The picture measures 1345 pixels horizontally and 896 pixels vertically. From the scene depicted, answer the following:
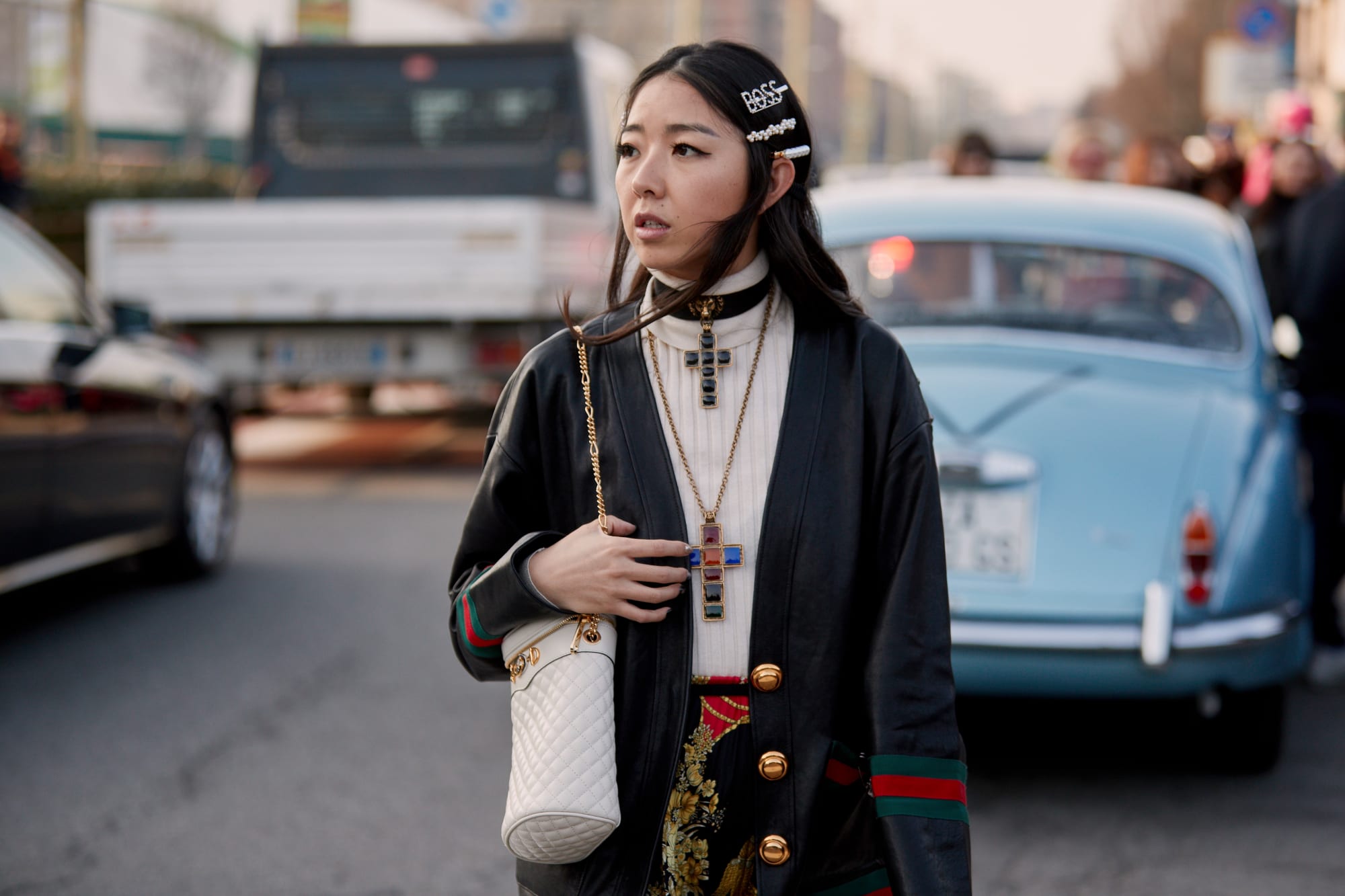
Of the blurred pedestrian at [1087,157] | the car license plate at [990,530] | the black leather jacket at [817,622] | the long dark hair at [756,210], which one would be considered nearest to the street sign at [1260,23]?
the blurred pedestrian at [1087,157]

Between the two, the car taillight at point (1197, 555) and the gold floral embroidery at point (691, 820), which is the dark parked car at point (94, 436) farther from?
the gold floral embroidery at point (691, 820)

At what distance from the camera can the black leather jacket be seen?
2.01m

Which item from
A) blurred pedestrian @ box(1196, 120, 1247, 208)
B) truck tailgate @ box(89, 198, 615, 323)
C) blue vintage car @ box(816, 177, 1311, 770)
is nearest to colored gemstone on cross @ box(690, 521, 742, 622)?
blue vintage car @ box(816, 177, 1311, 770)

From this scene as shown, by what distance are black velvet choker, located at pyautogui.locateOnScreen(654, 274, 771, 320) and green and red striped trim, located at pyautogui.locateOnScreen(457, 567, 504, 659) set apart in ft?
1.32

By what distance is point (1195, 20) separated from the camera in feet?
137

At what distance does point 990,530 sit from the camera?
4.52 meters

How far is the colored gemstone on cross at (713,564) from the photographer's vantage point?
2.04 m

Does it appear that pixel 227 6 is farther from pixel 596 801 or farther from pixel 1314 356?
pixel 596 801

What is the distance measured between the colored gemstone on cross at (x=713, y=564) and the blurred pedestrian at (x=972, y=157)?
25.4 ft

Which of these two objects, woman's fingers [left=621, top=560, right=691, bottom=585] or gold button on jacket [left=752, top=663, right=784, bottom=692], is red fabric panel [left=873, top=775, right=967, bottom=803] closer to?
gold button on jacket [left=752, top=663, right=784, bottom=692]

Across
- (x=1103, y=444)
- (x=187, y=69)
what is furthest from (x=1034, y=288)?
(x=187, y=69)

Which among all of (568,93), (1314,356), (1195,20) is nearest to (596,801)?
(1314,356)

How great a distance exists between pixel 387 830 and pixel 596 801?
2613 millimetres

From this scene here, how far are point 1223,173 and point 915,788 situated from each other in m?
9.02
